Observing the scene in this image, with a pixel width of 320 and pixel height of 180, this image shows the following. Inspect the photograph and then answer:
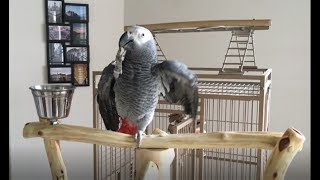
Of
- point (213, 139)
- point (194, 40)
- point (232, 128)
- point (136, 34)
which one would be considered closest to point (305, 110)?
point (232, 128)

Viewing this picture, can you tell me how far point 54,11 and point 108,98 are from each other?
3.34 feet

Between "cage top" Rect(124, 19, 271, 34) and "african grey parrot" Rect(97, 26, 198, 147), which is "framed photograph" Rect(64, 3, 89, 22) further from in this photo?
"african grey parrot" Rect(97, 26, 198, 147)

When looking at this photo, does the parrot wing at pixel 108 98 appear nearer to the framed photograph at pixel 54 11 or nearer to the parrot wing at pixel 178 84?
the parrot wing at pixel 178 84

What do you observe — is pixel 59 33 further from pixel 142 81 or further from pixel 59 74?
pixel 142 81

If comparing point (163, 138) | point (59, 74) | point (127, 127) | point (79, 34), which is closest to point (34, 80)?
point (59, 74)

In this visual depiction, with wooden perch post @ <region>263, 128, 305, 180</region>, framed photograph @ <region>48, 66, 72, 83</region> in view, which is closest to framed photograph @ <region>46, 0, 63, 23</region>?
framed photograph @ <region>48, 66, 72, 83</region>

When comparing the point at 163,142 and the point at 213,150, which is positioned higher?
the point at 163,142

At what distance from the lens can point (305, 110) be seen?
1.61m

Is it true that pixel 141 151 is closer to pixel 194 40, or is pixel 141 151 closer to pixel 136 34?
pixel 136 34

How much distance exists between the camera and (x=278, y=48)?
165 cm

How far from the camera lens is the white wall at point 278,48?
5.20 feet

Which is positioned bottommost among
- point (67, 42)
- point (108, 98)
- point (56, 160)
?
point (56, 160)

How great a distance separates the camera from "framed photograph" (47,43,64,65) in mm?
1765

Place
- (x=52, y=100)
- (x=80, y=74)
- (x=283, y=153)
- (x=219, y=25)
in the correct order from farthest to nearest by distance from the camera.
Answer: (x=80, y=74) < (x=219, y=25) < (x=52, y=100) < (x=283, y=153)
